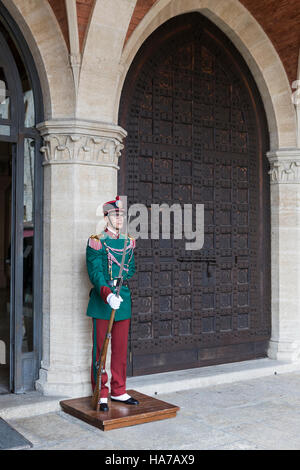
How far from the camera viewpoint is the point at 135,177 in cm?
619

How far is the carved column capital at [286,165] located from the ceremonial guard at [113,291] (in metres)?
2.80

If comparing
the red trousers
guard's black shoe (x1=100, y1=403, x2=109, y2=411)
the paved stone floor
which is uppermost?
the red trousers

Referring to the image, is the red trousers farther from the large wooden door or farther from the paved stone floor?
the large wooden door

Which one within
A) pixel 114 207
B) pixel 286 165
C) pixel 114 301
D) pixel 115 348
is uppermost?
pixel 286 165

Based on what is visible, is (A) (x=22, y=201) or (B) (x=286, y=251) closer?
(A) (x=22, y=201)

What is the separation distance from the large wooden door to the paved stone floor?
A: 3.26ft

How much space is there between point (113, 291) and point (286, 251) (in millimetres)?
3079

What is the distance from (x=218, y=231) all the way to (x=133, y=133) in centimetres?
160

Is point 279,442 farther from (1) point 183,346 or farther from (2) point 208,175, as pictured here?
(2) point 208,175

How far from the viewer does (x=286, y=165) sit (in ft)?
23.2

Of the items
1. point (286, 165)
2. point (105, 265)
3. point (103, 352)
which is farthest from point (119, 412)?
point (286, 165)

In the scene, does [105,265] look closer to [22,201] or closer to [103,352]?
Result: [103,352]

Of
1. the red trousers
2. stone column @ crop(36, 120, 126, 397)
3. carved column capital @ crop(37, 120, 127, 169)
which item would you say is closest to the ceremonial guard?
the red trousers

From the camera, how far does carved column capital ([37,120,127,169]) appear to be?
5.39m
